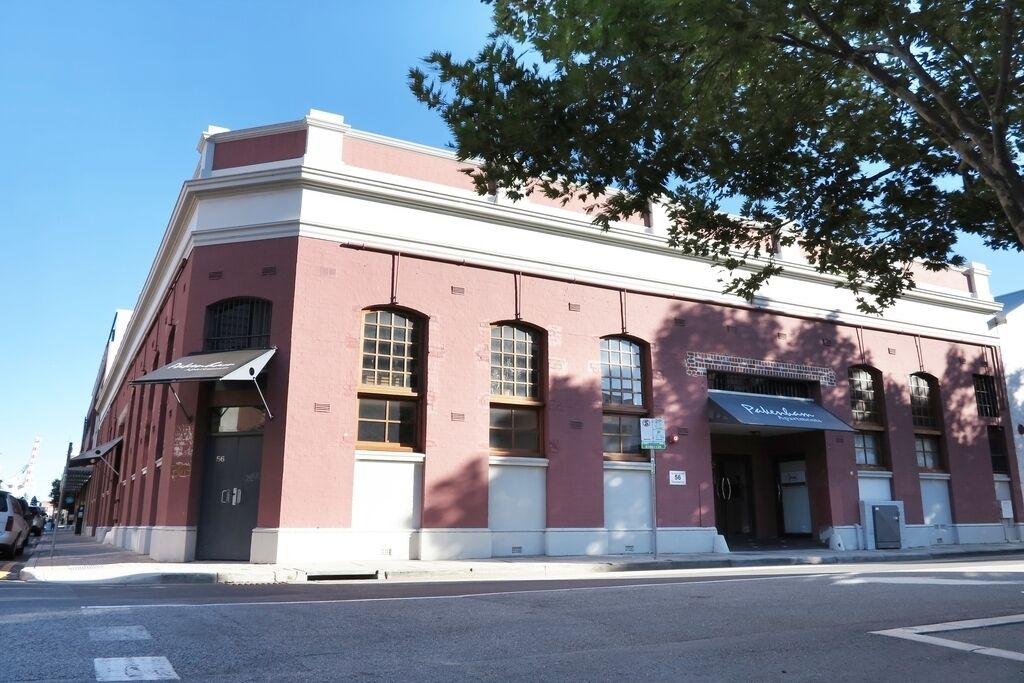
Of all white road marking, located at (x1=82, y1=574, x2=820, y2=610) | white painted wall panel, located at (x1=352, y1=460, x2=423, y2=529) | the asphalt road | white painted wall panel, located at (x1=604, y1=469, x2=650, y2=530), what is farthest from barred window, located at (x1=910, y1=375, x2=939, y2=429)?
white painted wall panel, located at (x1=352, y1=460, x2=423, y2=529)

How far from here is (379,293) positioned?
1653 cm

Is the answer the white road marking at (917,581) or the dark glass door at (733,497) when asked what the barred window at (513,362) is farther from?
the white road marking at (917,581)

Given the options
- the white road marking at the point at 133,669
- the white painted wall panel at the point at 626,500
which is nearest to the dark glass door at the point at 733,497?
the white painted wall panel at the point at 626,500

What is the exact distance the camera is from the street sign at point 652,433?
53.7 feet

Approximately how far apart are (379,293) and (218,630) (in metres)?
10.7

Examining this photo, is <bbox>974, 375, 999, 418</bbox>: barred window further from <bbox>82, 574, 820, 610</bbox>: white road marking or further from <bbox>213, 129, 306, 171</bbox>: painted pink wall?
<bbox>213, 129, 306, 171</bbox>: painted pink wall

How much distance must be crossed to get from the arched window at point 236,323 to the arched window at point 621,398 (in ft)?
26.1

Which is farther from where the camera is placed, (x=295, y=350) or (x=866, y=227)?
(x=295, y=350)

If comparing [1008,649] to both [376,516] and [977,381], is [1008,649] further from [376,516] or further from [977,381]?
[977,381]

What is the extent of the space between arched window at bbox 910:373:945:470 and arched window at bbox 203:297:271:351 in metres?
18.7

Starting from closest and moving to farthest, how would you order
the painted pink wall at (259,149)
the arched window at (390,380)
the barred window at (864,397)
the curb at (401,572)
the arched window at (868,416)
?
1. the curb at (401,572)
2. the arched window at (390,380)
3. the painted pink wall at (259,149)
4. the arched window at (868,416)
5. the barred window at (864,397)

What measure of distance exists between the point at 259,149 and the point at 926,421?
20.5 meters

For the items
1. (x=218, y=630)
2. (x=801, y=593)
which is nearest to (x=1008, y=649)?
(x=801, y=593)

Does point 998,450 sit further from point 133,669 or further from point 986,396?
point 133,669
